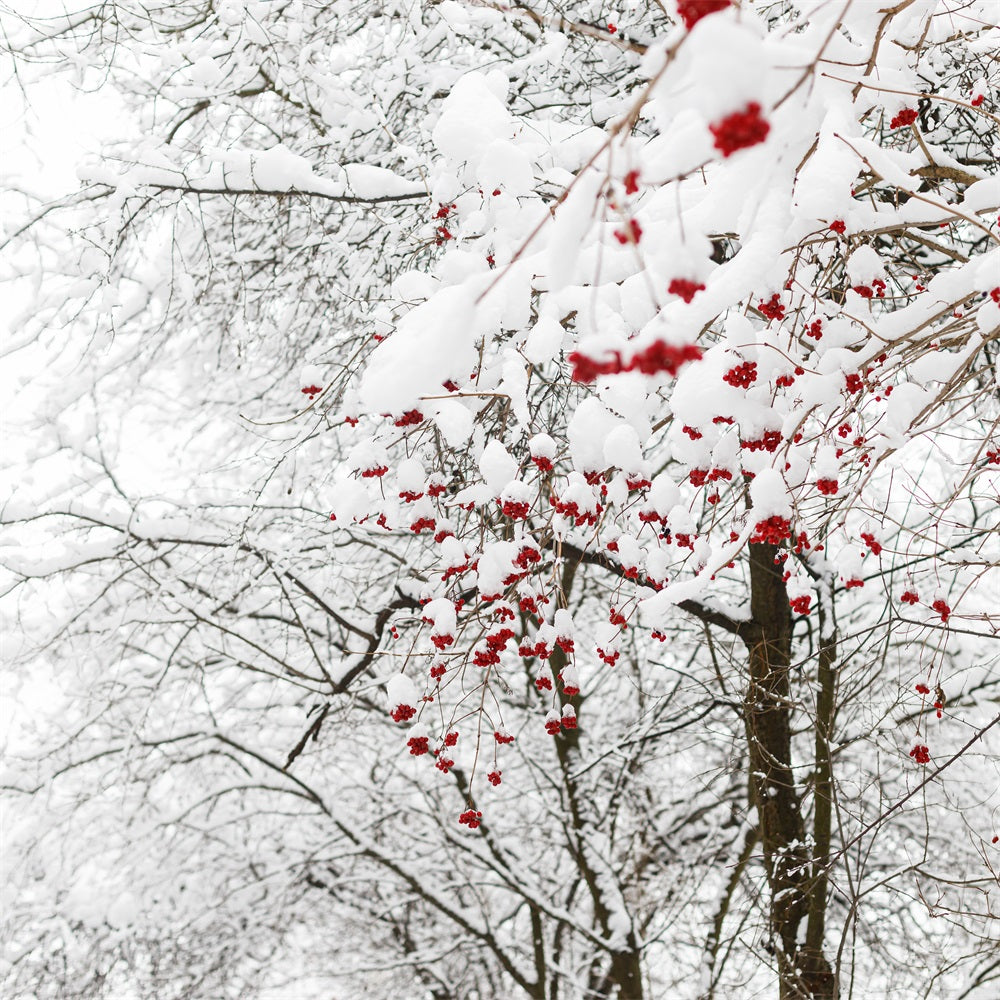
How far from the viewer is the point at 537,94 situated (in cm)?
393

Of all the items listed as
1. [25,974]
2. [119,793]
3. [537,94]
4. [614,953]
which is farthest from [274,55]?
[25,974]

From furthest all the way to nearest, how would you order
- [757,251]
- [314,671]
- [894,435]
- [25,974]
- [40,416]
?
1. [25,974]
2. [314,671]
3. [40,416]
4. [894,435]
5. [757,251]

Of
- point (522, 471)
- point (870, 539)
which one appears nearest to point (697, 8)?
point (870, 539)

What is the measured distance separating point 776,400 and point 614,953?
166 inches

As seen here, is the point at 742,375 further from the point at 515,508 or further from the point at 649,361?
the point at 649,361

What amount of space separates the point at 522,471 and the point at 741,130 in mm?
2077

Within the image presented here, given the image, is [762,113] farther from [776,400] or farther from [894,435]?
[776,400]

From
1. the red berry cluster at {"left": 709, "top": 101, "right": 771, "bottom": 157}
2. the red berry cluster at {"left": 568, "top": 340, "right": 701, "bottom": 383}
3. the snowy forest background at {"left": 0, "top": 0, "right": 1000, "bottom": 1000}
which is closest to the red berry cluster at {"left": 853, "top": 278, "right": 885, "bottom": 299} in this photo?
the snowy forest background at {"left": 0, "top": 0, "right": 1000, "bottom": 1000}

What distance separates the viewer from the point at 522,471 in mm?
2822

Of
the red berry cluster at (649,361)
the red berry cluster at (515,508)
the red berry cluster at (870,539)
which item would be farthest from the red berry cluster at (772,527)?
the red berry cluster at (649,361)

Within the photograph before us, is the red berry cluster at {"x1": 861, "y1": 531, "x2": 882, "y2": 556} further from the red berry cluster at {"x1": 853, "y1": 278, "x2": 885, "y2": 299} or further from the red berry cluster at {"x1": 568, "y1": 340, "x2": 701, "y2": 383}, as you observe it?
the red berry cluster at {"x1": 568, "y1": 340, "x2": 701, "y2": 383}

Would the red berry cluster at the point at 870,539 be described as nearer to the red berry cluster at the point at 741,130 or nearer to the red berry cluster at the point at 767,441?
the red berry cluster at the point at 767,441

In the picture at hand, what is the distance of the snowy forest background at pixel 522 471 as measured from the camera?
1764mm

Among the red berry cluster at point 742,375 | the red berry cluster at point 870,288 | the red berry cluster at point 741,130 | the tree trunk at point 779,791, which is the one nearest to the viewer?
the red berry cluster at point 741,130
